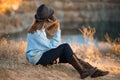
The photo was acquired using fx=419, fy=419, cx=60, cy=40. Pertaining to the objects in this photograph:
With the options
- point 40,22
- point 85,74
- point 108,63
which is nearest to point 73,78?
point 85,74

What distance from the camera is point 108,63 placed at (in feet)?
34.0

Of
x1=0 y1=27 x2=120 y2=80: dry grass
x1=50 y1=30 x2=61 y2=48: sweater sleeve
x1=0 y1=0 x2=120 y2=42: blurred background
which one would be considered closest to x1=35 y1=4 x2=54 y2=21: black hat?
x1=50 y1=30 x2=61 y2=48: sweater sleeve

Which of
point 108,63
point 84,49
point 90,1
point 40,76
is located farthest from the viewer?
point 90,1

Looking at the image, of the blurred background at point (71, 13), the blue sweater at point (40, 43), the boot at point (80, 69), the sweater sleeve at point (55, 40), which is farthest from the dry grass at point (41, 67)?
the blurred background at point (71, 13)

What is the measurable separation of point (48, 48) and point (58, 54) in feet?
0.78

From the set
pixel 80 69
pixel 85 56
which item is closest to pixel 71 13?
pixel 85 56

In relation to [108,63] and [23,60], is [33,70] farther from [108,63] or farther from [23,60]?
[108,63]

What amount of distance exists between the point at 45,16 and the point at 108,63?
283cm

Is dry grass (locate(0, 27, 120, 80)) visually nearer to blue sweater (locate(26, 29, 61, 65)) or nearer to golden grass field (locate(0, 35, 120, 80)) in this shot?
golden grass field (locate(0, 35, 120, 80))

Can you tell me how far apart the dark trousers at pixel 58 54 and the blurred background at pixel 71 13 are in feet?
83.3

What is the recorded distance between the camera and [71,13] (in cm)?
4538

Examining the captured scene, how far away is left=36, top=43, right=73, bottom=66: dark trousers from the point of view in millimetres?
7907

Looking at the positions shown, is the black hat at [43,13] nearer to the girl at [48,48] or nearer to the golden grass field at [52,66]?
the girl at [48,48]

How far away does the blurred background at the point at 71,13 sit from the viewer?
36.2 meters
